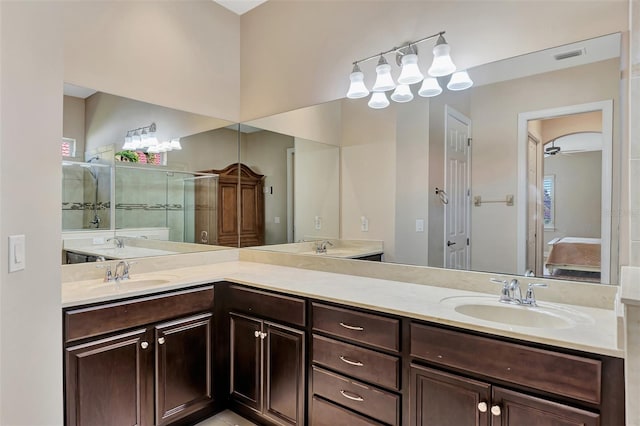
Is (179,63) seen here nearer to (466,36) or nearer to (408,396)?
(466,36)

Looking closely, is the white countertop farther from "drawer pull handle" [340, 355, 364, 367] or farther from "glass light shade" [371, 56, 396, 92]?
"glass light shade" [371, 56, 396, 92]

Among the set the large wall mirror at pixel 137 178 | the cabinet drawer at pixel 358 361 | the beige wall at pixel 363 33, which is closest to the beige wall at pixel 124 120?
the large wall mirror at pixel 137 178

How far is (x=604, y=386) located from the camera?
113 cm

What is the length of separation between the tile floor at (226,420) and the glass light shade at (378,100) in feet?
7.17

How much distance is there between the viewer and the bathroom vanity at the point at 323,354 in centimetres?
123

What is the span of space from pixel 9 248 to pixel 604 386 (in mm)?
2019

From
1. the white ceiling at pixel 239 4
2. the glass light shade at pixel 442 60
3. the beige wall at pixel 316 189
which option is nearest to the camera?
the glass light shade at pixel 442 60

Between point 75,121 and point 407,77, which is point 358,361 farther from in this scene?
point 75,121

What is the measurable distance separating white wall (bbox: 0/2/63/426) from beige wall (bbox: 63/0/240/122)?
3.26 feet

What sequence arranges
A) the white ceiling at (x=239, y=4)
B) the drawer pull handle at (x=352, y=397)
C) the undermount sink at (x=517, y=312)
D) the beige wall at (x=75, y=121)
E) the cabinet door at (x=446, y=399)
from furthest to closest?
the white ceiling at (x=239, y=4), the beige wall at (x=75, y=121), the drawer pull handle at (x=352, y=397), the undermount sink at (x=517, y=312), the cabinet door at (x=446, y=399)

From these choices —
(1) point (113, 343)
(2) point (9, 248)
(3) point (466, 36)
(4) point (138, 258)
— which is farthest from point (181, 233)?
(3) point (466, 36)

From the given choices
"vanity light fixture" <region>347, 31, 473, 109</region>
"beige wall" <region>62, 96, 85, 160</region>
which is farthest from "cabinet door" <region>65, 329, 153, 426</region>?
"vanity light fixture" <region>347, 31, 473, 109</region>

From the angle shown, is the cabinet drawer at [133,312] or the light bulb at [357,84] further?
the light bulb at [357,84]

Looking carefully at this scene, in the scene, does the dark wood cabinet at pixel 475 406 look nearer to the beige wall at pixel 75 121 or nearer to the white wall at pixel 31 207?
the white wall at pixel 31 207
